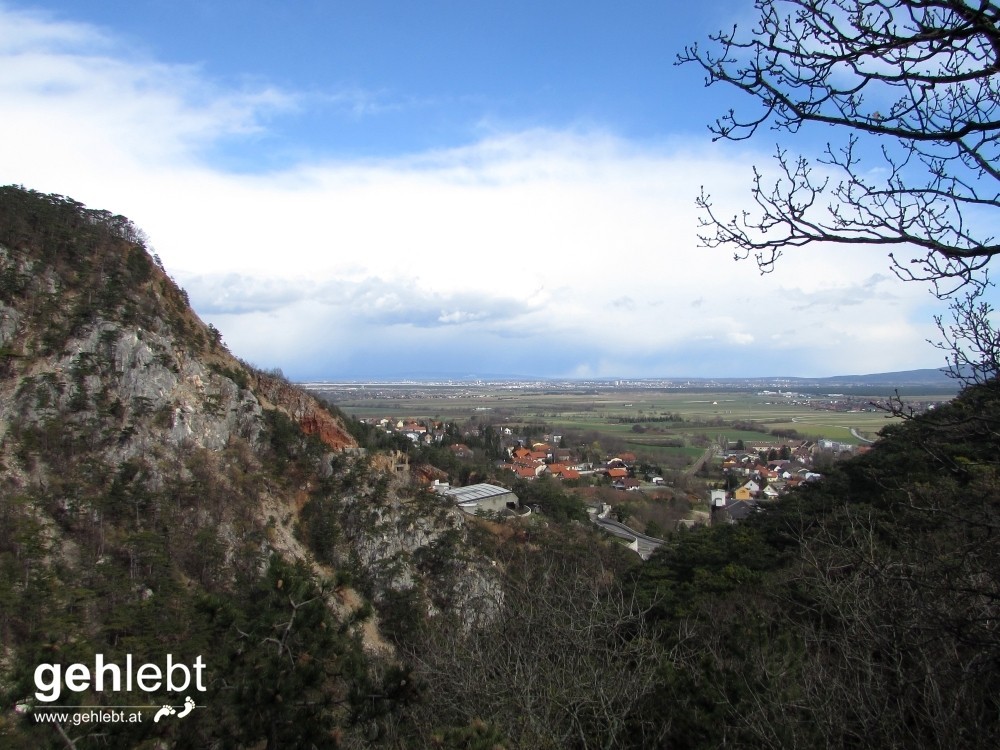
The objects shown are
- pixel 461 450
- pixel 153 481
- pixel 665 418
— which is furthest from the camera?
pixel 665 418

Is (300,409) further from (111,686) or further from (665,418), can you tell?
(665,418)

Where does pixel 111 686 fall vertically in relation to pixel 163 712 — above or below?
below

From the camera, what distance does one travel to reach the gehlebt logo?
3.93 metres

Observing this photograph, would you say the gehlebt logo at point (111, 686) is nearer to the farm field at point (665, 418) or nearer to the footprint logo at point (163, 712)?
the footprint logo at point (163, 712)

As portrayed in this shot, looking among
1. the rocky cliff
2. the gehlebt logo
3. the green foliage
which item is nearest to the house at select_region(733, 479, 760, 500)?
the green foliage

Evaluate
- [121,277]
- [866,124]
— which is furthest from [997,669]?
[121,277]

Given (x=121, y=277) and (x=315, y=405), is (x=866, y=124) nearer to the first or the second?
(x=121, y=277)

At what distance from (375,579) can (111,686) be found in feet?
40.6

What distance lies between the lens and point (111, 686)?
5285 millimetres

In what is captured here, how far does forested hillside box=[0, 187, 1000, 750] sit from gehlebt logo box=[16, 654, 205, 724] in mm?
65

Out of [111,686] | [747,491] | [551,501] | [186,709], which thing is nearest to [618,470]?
[747,491]

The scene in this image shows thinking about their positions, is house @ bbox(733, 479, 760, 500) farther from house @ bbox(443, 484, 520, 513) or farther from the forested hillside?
house @ bbox(443, 484, 520, 513)

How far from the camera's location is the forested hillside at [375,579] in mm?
3838

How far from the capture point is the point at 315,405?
23.7 meters
